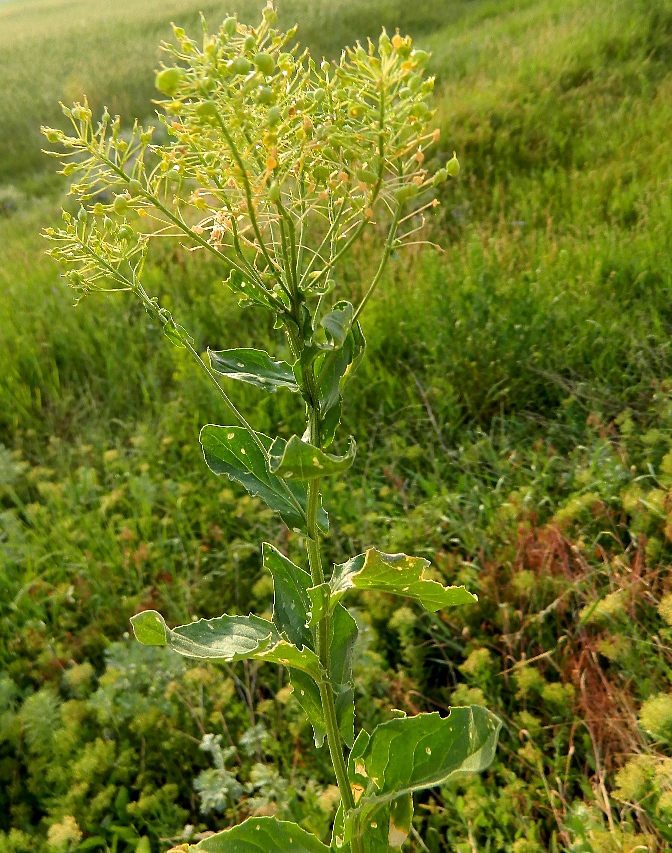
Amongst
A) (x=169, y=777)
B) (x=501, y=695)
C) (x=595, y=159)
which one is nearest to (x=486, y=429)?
(x=501, y=695)

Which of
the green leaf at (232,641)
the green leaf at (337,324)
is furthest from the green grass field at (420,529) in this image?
the green leaf at (337,324)

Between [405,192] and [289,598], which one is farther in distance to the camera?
[289,598]

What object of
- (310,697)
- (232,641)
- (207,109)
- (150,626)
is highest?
(207,109)

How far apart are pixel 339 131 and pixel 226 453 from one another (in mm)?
607

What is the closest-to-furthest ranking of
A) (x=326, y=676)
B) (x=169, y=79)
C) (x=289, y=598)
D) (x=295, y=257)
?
(x=169, y=79)
(x=295, y=257)
(x=326, y=676)
(x=289, y=598)

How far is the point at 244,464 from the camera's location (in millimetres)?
1271

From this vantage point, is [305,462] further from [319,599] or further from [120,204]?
[120,204]

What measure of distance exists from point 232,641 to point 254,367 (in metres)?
0.47

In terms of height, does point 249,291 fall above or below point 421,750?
above

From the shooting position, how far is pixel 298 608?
4.43 ft

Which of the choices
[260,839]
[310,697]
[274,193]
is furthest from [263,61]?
[260,839]

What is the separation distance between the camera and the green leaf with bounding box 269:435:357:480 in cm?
92

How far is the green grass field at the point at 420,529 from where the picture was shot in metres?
1.88

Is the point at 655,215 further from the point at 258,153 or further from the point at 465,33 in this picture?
the point at 465,33
